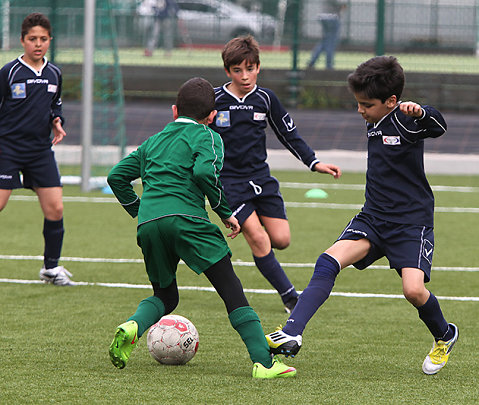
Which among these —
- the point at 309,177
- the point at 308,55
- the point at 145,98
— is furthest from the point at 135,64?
the point at 309,177

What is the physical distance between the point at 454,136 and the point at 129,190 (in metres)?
13.6

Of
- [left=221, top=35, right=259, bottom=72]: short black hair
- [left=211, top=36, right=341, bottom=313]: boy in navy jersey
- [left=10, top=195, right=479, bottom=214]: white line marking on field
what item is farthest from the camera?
[left=10, top=195, right=479, bottom=214]: white line marking on field

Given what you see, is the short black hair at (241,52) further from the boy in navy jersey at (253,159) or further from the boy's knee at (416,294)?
the boy's knee at (416,294)

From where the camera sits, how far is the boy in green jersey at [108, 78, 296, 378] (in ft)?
14.2

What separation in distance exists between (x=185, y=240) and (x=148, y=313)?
433mm

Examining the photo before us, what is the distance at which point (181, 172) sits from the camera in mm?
4375

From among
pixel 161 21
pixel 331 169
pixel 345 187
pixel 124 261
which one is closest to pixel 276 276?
pixel 331 169

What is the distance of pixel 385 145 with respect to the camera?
465cm

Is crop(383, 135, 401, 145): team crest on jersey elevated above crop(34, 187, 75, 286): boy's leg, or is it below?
above

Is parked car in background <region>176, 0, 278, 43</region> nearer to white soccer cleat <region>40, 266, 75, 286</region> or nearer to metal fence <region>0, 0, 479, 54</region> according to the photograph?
metal fence <region>0, 0, 479, 54</region>

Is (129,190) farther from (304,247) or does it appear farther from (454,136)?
(454,136)

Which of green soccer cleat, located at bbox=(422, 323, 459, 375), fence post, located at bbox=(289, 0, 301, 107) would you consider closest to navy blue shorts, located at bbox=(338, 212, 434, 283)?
green soccer cleat, located at bbox=(422, 323, 459, 375)

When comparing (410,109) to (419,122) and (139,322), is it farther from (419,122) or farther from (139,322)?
(139,322)

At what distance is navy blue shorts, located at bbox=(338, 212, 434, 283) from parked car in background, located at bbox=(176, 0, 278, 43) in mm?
13090
